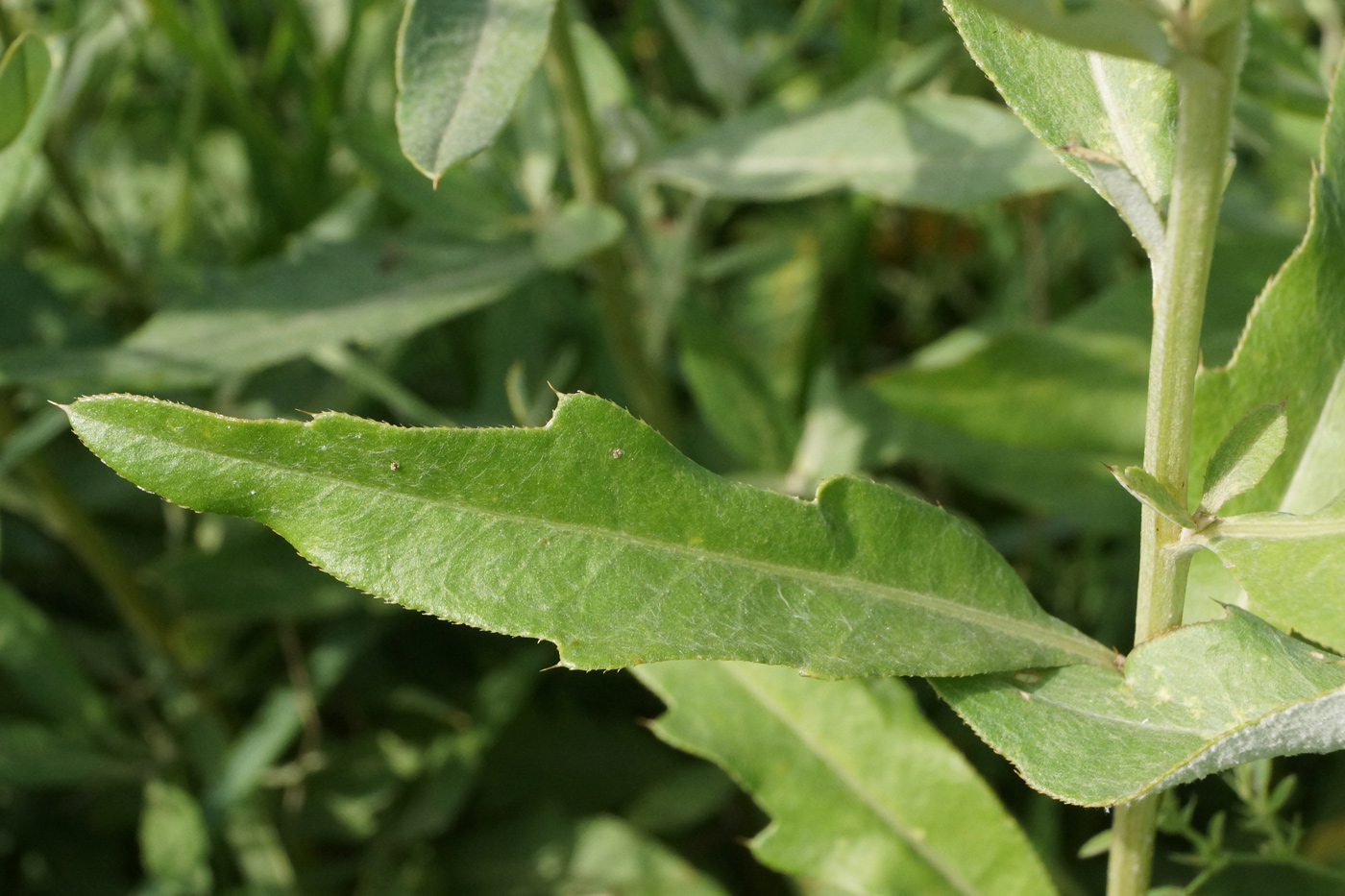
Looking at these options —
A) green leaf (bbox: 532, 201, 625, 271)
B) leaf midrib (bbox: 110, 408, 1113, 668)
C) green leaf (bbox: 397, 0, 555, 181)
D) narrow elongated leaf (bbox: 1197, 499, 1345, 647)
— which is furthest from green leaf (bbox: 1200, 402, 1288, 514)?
green leaf (bbox: 532, 201, 625, 271)

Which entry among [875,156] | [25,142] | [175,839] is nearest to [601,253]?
[875,156]

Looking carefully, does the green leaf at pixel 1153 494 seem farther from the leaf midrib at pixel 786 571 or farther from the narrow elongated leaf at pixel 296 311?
the narrow elongated leaf at pixel 296 311

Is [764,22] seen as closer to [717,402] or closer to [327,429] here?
[717,402]

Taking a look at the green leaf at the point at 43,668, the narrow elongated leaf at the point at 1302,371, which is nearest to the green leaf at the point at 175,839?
the green leaf at the point at 43,668

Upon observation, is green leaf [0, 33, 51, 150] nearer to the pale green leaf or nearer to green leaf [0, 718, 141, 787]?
the pale green leaf

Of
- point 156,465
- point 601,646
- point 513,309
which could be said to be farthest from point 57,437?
point 601,646

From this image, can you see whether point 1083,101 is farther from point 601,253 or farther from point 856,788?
point 601,253
